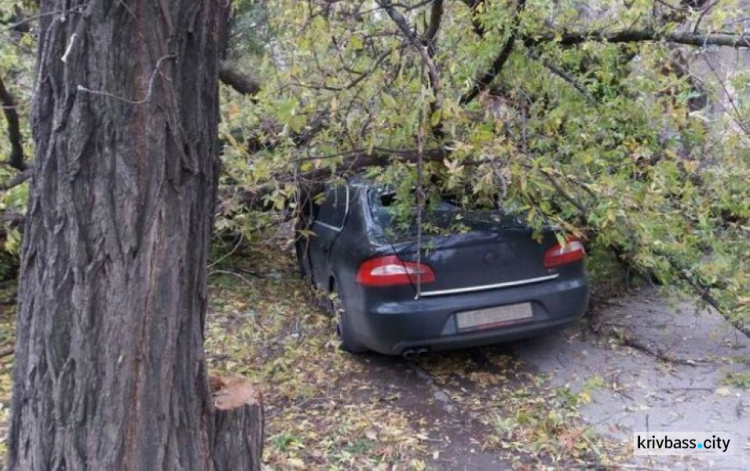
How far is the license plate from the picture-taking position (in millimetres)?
4609

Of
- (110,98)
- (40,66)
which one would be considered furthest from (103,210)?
(40,66)

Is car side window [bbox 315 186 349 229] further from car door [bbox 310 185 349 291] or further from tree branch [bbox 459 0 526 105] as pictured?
tree branch [bbox 459 0 526 105]

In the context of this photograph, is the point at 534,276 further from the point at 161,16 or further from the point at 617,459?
the point at 161,16

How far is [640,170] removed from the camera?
4.62 metres

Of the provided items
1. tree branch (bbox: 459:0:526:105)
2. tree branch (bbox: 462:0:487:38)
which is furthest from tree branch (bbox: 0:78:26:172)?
tree branch (bbox: 462:0:487:38)

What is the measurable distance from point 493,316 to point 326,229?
5.89 ft

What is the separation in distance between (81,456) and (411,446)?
7.54 feet

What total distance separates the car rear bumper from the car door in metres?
0.78

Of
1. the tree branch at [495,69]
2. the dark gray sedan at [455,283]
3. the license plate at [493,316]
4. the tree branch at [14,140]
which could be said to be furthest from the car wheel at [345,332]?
the tree branch at [14,140]

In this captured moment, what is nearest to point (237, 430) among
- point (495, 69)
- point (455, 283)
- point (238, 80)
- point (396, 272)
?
point (396, 272)

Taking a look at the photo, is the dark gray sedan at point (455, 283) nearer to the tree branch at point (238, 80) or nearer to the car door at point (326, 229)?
the car door at point (326, 229)

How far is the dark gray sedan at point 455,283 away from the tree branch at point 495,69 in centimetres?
90

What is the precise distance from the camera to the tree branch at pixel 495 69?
4.30 meters

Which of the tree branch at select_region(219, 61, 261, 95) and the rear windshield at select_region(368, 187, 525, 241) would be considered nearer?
the rear windshield at select_region(368, 187, 525, 241)
